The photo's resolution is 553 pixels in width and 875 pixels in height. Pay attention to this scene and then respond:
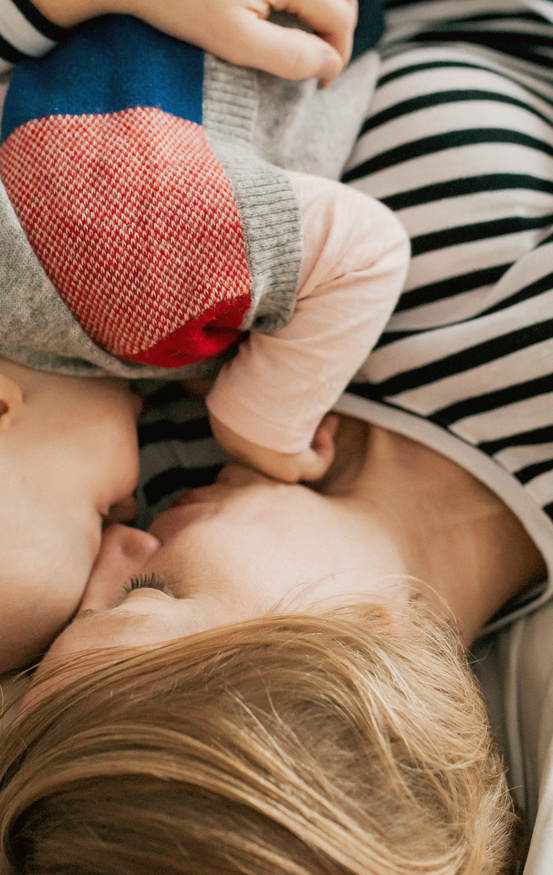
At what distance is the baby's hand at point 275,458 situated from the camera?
0.78 m

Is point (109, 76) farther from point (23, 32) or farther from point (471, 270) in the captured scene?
point (471, 270)

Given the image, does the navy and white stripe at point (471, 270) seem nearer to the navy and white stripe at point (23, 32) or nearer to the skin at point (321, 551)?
the skin at point (321, 551)

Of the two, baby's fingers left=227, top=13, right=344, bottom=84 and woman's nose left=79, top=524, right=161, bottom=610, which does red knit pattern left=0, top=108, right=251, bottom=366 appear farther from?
woman's nose left=79, top=524, right=161, bottom=610

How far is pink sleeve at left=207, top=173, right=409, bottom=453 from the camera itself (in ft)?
2.32

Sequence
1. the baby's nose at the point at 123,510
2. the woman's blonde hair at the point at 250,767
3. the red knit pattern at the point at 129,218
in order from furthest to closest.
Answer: the baby's nose at the point at 123,510 → the red knit pattern at the point at 129,218 → the woman's blonde hair at the point at 250,767

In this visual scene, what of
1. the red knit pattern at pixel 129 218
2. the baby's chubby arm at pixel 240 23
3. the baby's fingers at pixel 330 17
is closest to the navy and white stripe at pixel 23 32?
the baby's chubby arm at pixel 240 23

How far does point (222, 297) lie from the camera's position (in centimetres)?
63

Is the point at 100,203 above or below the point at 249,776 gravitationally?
above

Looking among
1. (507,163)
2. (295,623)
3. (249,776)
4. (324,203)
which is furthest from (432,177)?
(249,776)

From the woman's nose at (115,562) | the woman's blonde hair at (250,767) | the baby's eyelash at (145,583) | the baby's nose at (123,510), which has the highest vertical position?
the woman's blonde hair at (250,767)

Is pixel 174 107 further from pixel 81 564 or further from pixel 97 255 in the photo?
pixel 81 564

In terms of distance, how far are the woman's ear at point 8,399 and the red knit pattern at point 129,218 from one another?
111 millimetres

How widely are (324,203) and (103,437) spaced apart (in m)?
0.36

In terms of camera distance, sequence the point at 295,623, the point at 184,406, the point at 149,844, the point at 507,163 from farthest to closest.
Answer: the point at 184,406 < the point at 507,163 < the point at 295,623 < the point at 149,844
